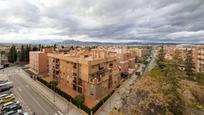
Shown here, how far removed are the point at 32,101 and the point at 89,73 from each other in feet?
43.9

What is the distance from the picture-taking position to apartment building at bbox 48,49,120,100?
29781 mm

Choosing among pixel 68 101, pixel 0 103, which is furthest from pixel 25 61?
pixel 68 101

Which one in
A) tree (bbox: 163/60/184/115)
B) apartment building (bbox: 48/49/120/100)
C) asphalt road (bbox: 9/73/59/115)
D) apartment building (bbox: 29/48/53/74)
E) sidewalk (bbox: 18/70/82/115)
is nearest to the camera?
tree (bbox: 163/60/184/115)

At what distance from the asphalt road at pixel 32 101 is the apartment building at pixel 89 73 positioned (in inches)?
301

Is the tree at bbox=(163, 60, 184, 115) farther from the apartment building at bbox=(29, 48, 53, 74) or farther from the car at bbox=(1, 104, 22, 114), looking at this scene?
the apartment building at bbox=(29, 48, 53, 74)

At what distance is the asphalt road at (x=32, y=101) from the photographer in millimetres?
25141

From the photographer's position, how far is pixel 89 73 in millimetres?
29484

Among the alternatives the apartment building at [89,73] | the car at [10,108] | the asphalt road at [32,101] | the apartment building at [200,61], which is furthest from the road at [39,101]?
the apartment building at [200,61]

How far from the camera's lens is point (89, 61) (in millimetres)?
28953

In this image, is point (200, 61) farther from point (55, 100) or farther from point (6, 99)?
point (6, 99)

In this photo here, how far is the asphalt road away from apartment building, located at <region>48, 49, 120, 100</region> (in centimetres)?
764

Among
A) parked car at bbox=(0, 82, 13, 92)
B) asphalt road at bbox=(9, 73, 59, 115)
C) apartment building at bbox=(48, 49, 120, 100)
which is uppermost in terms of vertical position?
apartment building at bbox=(48, 49, 120, 100)

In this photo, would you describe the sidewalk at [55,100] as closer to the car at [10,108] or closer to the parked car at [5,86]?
the parked car at [5,86]

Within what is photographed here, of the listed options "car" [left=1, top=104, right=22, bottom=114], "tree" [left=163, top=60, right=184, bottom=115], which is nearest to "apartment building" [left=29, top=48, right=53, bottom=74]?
"car" [left=1, top=104, right=22, bottom=114]
